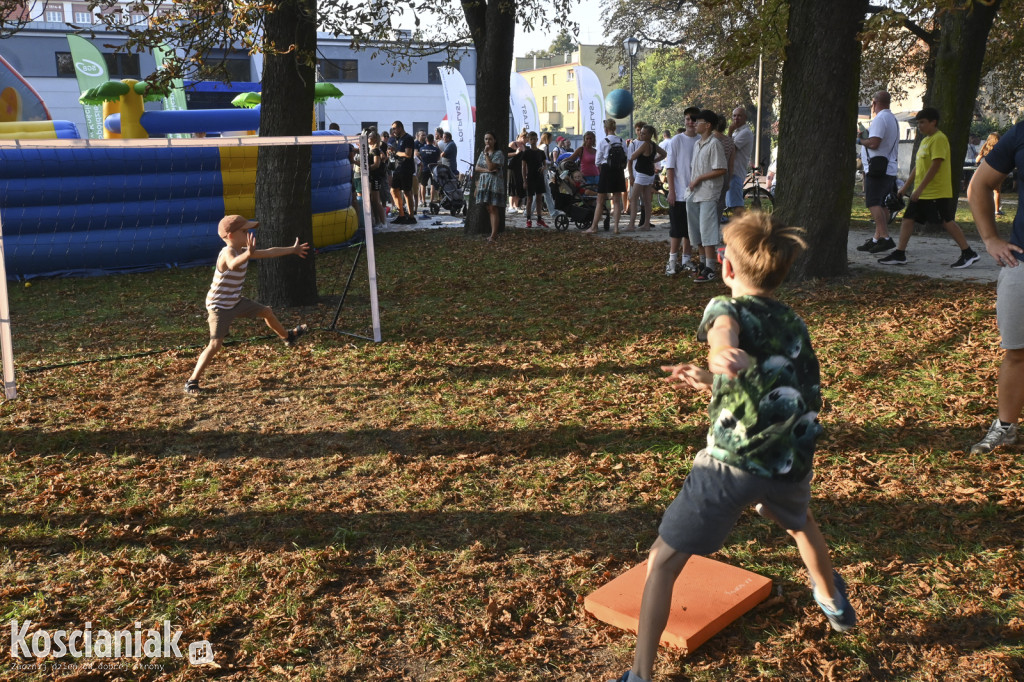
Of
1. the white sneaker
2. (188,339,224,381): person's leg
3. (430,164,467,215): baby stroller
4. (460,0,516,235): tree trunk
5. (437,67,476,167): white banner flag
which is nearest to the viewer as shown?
the white sneaker

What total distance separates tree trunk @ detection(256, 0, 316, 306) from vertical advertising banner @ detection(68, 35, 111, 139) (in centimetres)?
2649

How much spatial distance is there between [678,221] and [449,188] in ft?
36.2

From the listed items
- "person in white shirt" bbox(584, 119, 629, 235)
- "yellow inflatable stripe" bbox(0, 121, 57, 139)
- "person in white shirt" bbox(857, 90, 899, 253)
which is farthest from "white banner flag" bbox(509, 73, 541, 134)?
"person in white shirt" bbox(857, 90, 899, 253)

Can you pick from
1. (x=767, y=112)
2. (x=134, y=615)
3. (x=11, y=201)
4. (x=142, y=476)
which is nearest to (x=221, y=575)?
(x=134, y=615)

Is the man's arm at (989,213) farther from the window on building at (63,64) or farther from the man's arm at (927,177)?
the window on building at (63,64)

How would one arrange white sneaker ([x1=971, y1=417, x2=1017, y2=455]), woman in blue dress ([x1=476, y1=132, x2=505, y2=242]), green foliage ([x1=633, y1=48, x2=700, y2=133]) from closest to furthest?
white sneaker ([x1=971, y1=417, x2=1017, y2=455]), woman in blue dress ([x1=476, y1=132, x2=505, y2=242]), green foliage ([x1=633, y1=48, x2=700, y2=133])

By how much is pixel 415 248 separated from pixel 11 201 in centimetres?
621

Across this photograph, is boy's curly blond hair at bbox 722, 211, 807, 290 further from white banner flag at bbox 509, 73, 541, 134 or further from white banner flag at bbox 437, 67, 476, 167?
white banner flag at bbox 509, 73, 541, 134

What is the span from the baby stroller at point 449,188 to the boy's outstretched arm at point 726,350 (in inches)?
735

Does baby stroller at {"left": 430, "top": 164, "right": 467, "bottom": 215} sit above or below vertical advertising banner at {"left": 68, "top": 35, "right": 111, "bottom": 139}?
below

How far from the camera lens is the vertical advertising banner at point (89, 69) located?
32.7 m

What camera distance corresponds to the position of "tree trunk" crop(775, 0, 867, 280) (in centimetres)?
962

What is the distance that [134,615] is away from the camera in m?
3.63

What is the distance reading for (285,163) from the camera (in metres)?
9.73
